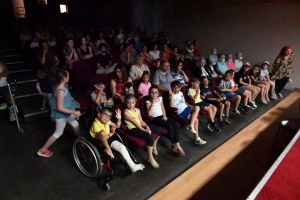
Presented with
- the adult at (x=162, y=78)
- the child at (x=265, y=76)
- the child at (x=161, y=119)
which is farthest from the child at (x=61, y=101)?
the child at (x=265, y=76)

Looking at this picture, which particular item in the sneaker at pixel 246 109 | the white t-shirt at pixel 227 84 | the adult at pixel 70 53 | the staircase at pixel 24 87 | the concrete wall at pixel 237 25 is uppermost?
the concrete wall at pixel 237 25

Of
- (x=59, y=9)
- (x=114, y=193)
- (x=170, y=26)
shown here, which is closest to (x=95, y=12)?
(x=59, y=9)

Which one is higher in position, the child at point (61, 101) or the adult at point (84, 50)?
the adult at point (84, 50)

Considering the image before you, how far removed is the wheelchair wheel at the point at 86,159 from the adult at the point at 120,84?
3.17ft

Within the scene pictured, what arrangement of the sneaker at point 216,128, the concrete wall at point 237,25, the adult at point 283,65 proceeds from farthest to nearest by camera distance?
the concrete wall at point 237,25, the adult at point 283,65, the sneaker at point 216,128

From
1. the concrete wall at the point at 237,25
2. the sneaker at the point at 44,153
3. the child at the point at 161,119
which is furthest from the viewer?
the concrete wall at the point at 237,25

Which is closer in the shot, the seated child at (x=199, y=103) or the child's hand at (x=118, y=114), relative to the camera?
the child's hand at (x=118, y=114)

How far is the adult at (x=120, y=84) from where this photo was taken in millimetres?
3129

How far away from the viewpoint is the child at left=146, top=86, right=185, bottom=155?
2791 millimetres

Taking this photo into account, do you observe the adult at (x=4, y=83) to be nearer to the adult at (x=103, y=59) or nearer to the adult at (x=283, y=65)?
the adult at (x=103, y=59)

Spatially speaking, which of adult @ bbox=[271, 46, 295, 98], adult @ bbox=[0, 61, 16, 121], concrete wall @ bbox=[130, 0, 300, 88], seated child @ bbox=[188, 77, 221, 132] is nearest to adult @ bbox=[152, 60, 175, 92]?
seated child @ bbox=[188, 77, 221, 132]

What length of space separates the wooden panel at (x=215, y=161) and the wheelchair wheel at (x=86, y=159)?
0.68 meters

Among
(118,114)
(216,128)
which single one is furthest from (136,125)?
(216,128)

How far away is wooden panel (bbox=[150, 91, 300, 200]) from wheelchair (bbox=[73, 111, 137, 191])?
0.53 m
